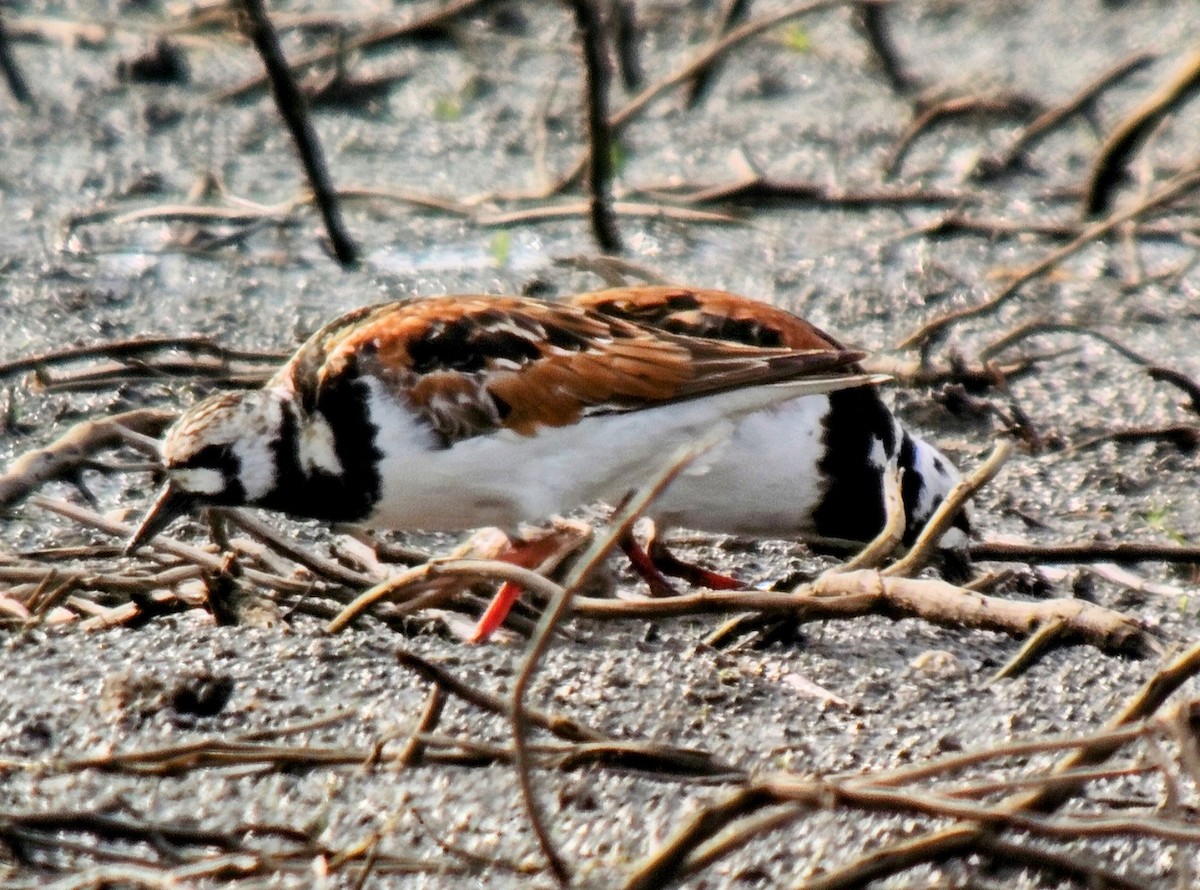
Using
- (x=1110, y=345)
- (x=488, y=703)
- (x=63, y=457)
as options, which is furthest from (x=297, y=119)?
(x=488, y=703)

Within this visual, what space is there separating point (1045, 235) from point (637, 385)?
2.26 metres

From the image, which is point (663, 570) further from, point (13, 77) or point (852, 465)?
point (13, 77)

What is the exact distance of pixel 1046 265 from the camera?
4.05m

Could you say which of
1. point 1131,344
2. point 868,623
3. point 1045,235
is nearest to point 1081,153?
point 1045,235

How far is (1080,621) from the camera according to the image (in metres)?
2.42

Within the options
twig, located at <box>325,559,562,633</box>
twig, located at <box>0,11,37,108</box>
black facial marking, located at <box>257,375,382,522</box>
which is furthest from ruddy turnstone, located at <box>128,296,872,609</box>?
twig, located at <box>0,11,37,108</box>

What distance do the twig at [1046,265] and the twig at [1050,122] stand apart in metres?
0.54

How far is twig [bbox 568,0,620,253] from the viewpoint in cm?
411

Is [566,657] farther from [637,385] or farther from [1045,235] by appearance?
[1045,235]

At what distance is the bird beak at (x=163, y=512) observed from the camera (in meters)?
2.75

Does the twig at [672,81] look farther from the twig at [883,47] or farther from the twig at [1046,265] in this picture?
the twig at [1046,265]

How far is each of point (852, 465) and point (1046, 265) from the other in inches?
42.8

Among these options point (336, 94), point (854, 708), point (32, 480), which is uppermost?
point (336, 94)

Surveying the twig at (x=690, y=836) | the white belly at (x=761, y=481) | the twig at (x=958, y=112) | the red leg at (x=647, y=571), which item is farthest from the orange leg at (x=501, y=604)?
the twig at (x=958, y=112)
